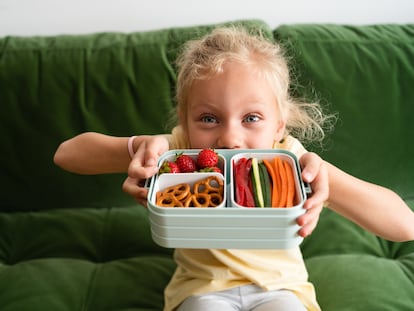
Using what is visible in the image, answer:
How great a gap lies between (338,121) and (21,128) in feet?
3.28

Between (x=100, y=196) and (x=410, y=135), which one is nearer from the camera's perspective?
(x=410, y=135)

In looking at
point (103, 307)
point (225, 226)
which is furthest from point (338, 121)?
point (103, 307)

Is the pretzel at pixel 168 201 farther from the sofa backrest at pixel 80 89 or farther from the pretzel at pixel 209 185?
the sofa backrest at pixel 80 89

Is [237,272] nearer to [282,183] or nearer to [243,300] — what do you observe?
[243,300]

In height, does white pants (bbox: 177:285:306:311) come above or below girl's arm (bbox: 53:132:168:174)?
below

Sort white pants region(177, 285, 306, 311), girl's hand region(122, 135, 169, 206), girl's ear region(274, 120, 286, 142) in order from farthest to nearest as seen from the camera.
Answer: girl's ear region(274, 120, 286, 142)
white pants region(177, 285, 306, 311)
girl's hand region(122, 135, 169, 206)

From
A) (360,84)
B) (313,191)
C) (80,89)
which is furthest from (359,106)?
(80,89)

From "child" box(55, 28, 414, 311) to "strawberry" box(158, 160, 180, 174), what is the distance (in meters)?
0.06

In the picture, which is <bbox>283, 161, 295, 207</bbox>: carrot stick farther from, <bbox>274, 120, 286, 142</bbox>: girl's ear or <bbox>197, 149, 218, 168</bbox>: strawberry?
<bbox>274, 120, 286, 142</bbox>: girl's ear

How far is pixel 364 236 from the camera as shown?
1278mm

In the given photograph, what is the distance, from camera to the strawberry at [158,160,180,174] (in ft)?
2.55

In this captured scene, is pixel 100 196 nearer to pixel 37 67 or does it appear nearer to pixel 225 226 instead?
pixel 37 67

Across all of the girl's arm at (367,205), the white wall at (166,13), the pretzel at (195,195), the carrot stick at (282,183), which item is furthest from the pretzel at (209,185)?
the white wall at (166,13)

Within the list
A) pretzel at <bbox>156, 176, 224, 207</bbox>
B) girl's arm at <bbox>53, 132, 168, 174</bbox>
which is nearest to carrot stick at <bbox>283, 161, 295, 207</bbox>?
pretzel at <bbox>156, 176, 224, 207</bbox>
